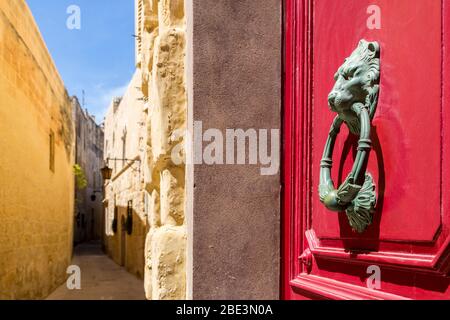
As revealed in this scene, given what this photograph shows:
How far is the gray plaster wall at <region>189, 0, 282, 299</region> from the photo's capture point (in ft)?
5.36

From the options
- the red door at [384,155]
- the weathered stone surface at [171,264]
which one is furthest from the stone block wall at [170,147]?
the red door at [384,155]

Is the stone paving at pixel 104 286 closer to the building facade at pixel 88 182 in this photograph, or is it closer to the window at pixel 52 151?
the window at pixel 52 151

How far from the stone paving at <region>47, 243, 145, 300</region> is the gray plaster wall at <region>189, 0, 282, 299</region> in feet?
27.8

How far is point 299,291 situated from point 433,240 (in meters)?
0.65

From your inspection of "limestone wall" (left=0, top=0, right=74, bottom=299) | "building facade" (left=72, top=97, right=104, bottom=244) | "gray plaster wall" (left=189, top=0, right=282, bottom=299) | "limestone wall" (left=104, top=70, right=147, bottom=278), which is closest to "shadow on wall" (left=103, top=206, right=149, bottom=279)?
"limestone wall" (left=104, top=70, right=147, bottom=278)

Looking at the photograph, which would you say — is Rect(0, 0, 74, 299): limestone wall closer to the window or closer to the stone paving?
the window

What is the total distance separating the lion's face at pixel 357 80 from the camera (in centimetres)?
119

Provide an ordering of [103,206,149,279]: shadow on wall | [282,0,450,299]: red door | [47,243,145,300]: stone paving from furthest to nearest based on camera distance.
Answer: [103,206,149,279]: shadow on wall < [47,243,145,300]: stone paving < [282,0,450,299]: red door

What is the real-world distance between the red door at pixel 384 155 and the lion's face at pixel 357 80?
2 centimetres

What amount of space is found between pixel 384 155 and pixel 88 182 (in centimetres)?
2935

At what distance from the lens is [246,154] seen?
1.69 metres

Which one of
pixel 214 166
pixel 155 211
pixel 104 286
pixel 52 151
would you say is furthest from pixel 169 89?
pixel 104 286
